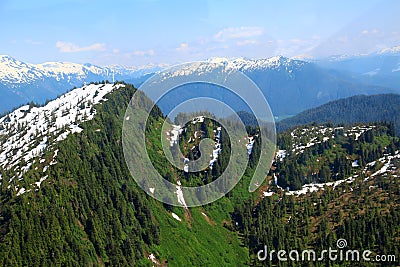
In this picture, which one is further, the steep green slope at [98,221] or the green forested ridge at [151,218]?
the green forested ridge at [151,218]

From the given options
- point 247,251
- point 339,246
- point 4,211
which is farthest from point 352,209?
point 4,211

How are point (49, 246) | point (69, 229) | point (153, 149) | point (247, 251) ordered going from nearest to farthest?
point (49, 246)
point (69, 229)
point (247, 251)
point (153, 149)

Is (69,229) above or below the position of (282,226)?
above

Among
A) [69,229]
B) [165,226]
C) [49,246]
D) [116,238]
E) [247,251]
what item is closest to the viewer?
[49,246]

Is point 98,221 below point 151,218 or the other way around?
the other way around

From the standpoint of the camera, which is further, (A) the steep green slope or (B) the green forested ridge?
(B) the green forested ridge

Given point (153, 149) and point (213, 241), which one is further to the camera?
point (153, 149)

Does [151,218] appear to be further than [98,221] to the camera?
Yes

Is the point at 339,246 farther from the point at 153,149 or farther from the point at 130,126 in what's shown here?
the point at 130,126
